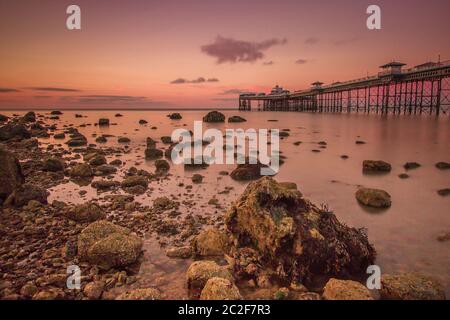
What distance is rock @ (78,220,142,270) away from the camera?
6.13m

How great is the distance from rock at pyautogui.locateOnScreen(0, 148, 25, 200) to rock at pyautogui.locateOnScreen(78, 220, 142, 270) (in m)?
5.08

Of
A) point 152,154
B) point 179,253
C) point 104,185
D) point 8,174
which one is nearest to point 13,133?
point 152,154

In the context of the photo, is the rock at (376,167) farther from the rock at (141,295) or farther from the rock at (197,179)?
the rock at (141,295)

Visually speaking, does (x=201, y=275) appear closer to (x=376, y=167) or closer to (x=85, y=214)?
(x=85, y=214)

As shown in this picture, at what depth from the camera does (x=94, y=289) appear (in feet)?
17.5

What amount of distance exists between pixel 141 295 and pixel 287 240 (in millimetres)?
2906

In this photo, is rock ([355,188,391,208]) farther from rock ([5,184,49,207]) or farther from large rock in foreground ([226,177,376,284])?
rock ([5,184,49,207])

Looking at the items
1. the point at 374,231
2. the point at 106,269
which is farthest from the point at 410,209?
the point at 106,269

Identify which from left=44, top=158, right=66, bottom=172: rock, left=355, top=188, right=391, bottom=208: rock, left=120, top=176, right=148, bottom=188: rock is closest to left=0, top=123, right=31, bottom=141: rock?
left=44, top=158, right=66, bottom=172: rock

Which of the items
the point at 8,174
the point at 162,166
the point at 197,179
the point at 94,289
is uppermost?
the point at 8,174

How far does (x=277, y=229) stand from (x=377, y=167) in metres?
13.1

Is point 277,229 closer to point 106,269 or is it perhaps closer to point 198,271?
point 198,271
